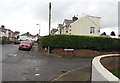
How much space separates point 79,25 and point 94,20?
4628mm

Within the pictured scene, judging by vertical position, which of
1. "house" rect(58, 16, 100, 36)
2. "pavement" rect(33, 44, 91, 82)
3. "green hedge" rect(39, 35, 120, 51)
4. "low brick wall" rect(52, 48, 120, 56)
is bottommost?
"pavement" rect(33, 44, 91, 82)

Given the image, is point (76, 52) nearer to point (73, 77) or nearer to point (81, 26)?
point (73, 77)

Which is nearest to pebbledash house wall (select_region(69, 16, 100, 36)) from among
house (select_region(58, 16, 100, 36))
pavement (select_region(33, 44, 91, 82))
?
house (select_region(58, 16, 100, 36))

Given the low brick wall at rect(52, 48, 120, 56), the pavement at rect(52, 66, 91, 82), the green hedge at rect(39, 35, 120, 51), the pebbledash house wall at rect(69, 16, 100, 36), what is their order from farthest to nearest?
1. the pebbledash house wall at rect(69, 16, 100, 36)
2. the green hedge at rect(39, 35, 120, 51)
3. the low brick wall at rect(52, 48, 120, 56)
4. the pavement at rect(52, 66, 91, 82)

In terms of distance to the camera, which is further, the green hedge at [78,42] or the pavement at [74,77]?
the green hedge at [78,42]

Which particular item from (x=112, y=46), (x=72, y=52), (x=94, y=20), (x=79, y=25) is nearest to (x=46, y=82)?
(x=72, y=52)

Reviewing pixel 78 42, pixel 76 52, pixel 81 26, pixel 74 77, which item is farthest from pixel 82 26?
pixel 74 77

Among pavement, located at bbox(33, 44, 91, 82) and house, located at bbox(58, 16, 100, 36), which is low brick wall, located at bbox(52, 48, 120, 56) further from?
house, located at bbox(58, 16, 100, 36)

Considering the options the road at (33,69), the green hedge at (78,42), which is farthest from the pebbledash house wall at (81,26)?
the road at (33,69)

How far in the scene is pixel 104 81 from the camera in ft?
9.25

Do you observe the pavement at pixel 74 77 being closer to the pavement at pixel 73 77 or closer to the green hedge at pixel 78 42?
the pavement at pixel 73 77

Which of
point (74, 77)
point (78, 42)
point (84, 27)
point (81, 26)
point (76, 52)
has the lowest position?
point (74, 77)

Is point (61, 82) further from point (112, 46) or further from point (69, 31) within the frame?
point (69, 31)

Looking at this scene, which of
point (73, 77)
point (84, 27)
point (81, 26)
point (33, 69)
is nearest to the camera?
point (73, 77)
